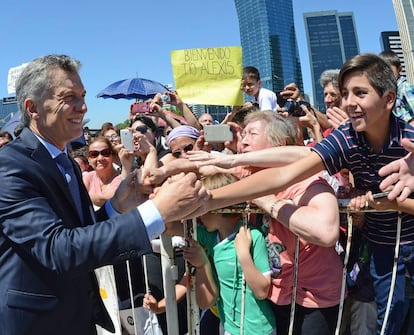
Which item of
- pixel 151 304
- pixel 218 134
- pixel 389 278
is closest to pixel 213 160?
pixel 218 134

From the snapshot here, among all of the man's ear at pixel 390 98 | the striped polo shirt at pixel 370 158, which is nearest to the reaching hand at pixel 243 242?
the striped polo shirt at pixel 370 158

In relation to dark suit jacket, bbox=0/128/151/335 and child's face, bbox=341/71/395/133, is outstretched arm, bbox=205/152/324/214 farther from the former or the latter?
dark suit jacket, bbox=0/128/151/335

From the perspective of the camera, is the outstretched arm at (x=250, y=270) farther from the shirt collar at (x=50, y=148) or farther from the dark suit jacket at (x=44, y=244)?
the shirt collar at (x=50, y=148)

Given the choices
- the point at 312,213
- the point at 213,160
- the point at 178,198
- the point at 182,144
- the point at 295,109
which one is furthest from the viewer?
the point at 182,144

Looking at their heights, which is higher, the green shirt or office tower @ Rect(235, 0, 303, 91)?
office tower @ Rect(235, 0, 303, 91)

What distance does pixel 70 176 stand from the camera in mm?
1854

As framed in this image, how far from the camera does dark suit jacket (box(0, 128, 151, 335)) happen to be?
143cm

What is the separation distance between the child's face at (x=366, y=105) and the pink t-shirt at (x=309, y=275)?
34 centimetres

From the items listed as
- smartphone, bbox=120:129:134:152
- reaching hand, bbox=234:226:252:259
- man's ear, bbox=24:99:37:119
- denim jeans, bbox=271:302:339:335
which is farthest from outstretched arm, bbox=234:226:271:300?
smartphone, bbox=120:129:134:152

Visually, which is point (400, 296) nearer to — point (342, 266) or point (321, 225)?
point (342, 266)

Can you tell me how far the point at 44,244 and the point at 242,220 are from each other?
3.58 feet

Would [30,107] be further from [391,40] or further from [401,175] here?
[391,40]

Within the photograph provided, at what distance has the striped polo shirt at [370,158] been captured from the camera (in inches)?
76.0

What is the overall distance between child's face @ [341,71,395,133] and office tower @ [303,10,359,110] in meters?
173
